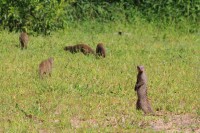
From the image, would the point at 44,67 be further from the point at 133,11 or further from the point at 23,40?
the point at 133,11

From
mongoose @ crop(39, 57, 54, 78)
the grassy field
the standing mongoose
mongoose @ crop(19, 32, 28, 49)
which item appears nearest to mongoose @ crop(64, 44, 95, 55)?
the grassy field

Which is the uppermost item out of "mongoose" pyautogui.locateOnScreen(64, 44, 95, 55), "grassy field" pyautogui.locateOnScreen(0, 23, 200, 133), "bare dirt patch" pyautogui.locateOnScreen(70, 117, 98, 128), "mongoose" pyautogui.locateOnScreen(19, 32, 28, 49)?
"mongoose" pyautogui.locateOnScreen(19, 32, 28, 49)

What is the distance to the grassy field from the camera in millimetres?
7465

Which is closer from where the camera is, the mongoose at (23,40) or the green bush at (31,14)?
the mongoose at (23,40)

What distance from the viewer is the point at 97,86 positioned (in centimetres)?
938

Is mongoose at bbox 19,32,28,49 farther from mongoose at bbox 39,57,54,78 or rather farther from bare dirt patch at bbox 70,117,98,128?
bare dirt patch at bbox 70,117,98,128

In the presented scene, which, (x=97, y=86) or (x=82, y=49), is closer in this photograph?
(x=97, y=86)

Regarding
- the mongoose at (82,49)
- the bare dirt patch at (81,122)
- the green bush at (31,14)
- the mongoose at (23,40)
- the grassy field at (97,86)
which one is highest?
the green bush at (31,14)

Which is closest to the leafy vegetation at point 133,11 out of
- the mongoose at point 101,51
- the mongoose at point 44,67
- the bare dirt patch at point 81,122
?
the mongoose at point 101,51

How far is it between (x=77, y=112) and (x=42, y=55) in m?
4.19

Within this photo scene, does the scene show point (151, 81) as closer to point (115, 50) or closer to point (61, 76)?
point (61, 76)

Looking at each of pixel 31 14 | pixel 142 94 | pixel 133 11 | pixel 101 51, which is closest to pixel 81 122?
pixel 142 94

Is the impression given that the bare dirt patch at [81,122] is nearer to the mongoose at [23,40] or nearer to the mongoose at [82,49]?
the mongoose at [82,49]

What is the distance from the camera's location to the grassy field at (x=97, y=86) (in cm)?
746
